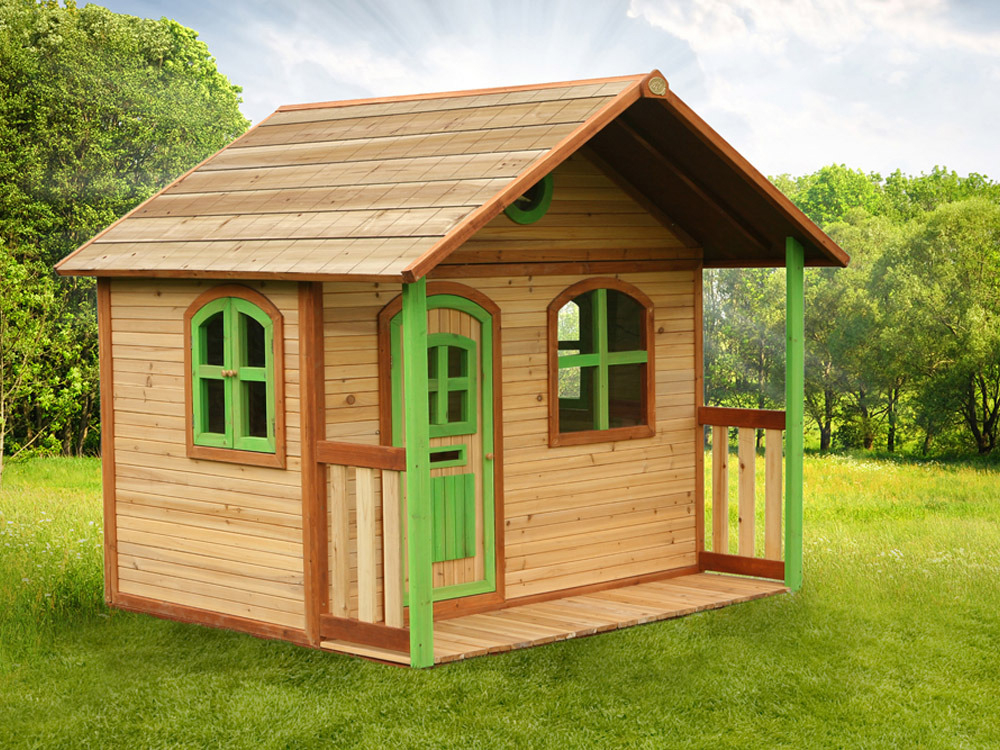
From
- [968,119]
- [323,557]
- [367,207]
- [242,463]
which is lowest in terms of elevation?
[323,557]

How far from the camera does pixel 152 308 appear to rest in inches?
368

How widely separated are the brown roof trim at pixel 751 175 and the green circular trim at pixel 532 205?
3.86 feet

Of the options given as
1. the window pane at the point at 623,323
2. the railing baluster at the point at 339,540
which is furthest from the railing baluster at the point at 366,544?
the window pane at the point at 623,323

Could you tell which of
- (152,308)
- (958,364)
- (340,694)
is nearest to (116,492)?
(152,308)

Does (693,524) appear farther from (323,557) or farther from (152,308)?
(152,308)

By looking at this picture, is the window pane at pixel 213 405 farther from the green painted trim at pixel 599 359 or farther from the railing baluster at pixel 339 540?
the green painted trim at pixel 599 359

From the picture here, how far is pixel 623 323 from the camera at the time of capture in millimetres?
10180

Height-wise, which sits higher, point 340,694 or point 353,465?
point 353,465

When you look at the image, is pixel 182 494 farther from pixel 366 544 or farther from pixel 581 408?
pixel 581 408

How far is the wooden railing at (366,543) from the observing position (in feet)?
26.1

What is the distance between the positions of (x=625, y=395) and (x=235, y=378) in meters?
3.25

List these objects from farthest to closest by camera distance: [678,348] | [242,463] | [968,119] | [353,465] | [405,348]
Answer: [968,119]
[678,348]
[242,463]
[353,465]
[405,348]

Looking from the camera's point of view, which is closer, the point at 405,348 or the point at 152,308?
the point at 405,348

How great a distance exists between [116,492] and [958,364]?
851 inches
